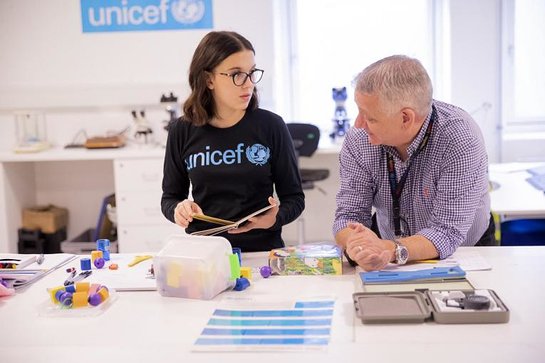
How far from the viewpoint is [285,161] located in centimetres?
239

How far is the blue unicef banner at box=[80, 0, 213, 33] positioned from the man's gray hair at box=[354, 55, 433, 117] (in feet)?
11.1

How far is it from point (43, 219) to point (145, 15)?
169 cm

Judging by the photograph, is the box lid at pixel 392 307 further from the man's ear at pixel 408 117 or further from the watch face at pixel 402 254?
the man's ear at pixel 408 117

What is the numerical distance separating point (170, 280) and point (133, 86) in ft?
11.8

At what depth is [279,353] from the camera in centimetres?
146

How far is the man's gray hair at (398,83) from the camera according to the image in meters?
1.97

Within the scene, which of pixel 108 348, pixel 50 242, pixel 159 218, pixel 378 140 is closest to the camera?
pixel 108 348

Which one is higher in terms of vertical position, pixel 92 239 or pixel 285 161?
pixel 285 161

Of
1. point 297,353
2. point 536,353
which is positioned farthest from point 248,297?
point 536,353

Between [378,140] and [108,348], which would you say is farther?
[378,140]

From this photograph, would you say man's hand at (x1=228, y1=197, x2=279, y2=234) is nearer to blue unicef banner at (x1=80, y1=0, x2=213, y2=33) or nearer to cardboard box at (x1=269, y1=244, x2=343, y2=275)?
cardboard box at (x1=269, y1=244, x2=343, y2=275)

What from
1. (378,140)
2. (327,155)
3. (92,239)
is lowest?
(92,239)

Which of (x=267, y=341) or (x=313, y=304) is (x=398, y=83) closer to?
(x=313, y=304)

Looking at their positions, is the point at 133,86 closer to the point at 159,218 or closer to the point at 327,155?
the point at 159,218
